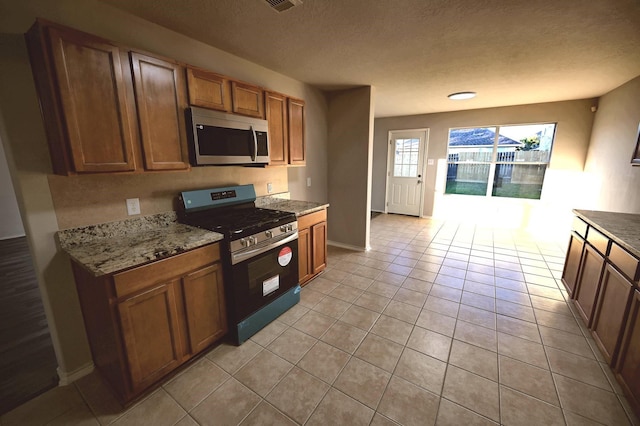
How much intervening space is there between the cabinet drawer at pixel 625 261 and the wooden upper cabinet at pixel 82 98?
3334 mm

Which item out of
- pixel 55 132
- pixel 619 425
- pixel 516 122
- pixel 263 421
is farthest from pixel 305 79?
pixel 516 122

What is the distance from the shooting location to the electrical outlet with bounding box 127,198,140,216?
1.96m

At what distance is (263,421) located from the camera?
148cm

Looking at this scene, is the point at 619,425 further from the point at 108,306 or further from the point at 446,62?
the point at 446,62

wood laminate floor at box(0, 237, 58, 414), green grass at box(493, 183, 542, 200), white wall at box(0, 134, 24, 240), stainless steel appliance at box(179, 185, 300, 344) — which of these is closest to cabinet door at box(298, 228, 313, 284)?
stainless steel appliance at box(179, 185, 300, 344)

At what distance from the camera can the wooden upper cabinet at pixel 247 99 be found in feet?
7.63

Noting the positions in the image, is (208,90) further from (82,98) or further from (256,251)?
(256,251)

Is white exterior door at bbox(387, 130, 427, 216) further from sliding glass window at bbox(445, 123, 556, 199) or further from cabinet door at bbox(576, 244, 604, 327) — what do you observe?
cabinet door at bbox(576, 244, 604, 327)

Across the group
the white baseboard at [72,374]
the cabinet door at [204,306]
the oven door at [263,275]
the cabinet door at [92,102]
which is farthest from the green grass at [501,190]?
the white baseboard at [72,374]

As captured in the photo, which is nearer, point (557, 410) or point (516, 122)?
point (557, 410)

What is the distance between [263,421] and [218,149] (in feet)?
6.42

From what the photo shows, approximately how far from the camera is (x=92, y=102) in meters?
1.53

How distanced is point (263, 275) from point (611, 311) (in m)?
2.63

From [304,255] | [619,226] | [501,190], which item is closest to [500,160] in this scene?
[501,190]
